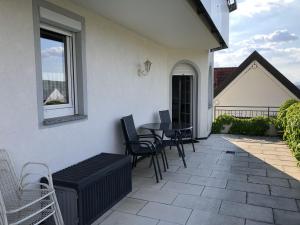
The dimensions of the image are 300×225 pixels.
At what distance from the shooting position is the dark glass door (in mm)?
7676

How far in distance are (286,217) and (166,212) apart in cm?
137

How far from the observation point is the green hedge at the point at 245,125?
8.16 m

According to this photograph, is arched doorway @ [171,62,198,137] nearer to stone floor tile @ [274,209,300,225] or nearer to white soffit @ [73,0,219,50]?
white soffit @ [73,0,219,50]

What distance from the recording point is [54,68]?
3.18 meters

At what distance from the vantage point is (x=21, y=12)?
250cm

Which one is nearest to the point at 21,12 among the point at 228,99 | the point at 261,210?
the point at 261,210

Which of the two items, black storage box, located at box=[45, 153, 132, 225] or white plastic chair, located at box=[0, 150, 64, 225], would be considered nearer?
white plastic chair, located at box=[0, 150, 64, 225]

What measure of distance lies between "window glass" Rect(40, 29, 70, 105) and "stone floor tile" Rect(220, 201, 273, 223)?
8.03 feet

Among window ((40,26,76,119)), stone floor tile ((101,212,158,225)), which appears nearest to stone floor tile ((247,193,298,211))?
stone floor tile ((101,212,158,225))

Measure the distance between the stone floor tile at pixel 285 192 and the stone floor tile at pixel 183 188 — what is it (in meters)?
1.03

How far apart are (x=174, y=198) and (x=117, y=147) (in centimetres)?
144

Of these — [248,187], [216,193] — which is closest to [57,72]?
[216,193]

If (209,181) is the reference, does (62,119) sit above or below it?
above

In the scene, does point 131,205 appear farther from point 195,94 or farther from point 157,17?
point 195,94
